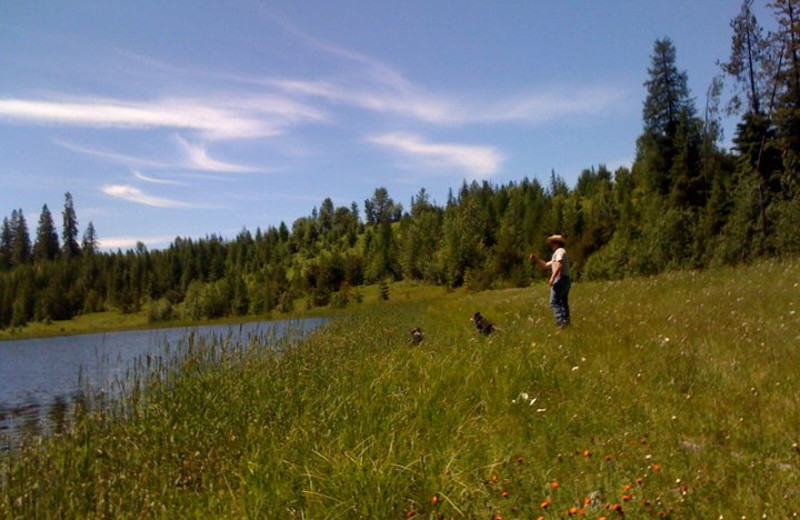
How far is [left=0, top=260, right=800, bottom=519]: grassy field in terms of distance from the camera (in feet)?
13.2

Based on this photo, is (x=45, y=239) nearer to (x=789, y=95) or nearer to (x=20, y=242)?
(x=20, y=242)

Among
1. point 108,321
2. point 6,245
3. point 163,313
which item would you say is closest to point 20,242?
point 6,245

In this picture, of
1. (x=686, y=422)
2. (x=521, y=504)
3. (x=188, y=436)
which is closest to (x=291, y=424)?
(x=188, y=436)

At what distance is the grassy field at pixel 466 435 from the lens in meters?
4.01

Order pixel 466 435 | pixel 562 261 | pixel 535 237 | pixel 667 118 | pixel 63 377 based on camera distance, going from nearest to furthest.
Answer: pixel 466 435 → pixel 562 261 → pixel 63 377 → pixel 667 118 → pixel 535 237

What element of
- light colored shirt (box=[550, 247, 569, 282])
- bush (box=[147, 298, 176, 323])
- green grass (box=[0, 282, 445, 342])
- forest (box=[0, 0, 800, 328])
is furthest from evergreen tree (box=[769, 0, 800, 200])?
bush (box=[147, 298, 176, 323])

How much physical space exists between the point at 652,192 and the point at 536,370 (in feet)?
187

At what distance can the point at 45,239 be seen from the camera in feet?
557

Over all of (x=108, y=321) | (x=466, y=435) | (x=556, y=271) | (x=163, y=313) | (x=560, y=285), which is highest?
(x=556, y=271)

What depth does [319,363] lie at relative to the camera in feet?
33.7

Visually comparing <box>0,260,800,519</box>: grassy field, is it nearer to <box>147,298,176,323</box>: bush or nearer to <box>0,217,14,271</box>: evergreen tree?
<box>147,298,176,323</box>: bush

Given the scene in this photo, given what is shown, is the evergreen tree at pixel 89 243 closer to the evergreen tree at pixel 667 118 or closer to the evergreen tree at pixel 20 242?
the evergreen tree at pixel 20 242

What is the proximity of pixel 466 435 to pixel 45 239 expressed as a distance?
643 ft

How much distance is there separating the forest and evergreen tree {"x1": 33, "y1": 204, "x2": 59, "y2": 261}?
1.72 feet
